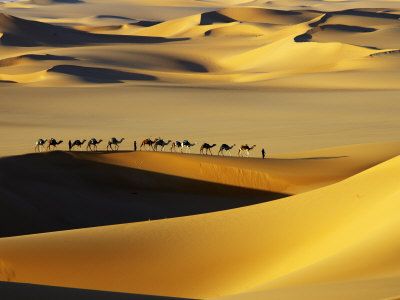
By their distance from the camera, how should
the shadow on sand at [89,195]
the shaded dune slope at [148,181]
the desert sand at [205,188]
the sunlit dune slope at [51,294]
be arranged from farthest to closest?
1. the shaded dune slope at [148,181]
2. the shadow on sand at [89,195]
3. the desert sand at [205,188]
4. the sunlit dune slope at [51,294]

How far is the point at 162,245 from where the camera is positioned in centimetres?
1259

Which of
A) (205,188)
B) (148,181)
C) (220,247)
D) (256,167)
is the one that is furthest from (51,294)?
(256,167)

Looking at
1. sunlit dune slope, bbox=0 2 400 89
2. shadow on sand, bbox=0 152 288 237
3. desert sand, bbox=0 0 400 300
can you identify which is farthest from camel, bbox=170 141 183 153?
sunlit dune slope, bbox=0 2 400 89

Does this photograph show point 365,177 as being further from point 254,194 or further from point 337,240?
point 254,194

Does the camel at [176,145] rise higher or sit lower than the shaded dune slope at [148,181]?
higher

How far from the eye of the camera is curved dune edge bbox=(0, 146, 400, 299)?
1106 cm

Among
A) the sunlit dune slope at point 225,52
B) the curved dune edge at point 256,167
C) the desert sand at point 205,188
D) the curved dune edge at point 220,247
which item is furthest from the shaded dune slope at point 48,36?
the curved dune edge at point 220,247

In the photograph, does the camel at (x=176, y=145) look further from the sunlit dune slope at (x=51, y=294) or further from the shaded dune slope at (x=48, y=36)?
the shaded dune slope at (x=48, y=36)

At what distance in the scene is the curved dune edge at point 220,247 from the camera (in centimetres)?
1106

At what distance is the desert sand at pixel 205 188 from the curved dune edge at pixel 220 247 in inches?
1.1

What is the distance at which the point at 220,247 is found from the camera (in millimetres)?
12430

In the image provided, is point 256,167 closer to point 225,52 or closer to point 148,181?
→ point 148,181

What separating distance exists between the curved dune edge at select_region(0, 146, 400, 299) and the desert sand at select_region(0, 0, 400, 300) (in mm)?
27

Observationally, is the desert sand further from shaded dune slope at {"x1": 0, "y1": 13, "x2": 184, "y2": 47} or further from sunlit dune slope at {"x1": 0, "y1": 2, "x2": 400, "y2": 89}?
shaded dune slope at {"x1": 0, "y1": 13, "x2": 184, "y2": 47}
